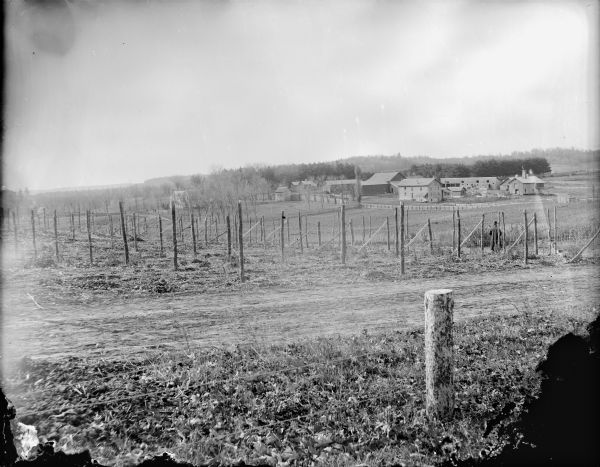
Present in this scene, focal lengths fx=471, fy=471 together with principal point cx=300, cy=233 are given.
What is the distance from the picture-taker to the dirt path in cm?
860

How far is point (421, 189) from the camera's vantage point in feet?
108

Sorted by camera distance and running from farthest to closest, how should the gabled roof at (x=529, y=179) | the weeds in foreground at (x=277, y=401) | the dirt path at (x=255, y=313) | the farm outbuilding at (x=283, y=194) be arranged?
the farm outbuilding at (x=283, y=194)
the gabled roof at (x=529, y=179)
the dirt path at (x=255, y=313)
the weeds in foreground at (x=277, y=401)

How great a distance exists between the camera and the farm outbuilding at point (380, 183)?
111 ft

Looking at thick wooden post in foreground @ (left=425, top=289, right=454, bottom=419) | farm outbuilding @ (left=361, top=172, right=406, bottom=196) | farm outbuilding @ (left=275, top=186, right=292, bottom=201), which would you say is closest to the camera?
thick wooden post in foreground @ (left=425, top=289, right=454, bottom=419)

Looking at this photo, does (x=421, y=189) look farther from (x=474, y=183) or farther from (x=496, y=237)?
(x=496, y=237)

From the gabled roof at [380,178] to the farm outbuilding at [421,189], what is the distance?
30.8 inches

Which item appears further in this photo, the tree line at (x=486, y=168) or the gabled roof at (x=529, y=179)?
the gabled roof at (x=529, y=179)

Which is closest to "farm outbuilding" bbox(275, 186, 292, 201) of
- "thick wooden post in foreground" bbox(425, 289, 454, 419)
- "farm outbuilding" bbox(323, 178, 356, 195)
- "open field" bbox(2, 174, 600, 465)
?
"farm outbuilding" bbox(323, 178, 356, 195)

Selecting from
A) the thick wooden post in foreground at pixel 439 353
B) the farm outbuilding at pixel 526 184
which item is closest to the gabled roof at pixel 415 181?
the farm outbuilding at pixel 526 184

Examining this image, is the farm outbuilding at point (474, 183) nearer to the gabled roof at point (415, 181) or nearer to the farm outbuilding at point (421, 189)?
the farm outbuilding at point (421, 189)

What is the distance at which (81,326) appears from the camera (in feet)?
32.2

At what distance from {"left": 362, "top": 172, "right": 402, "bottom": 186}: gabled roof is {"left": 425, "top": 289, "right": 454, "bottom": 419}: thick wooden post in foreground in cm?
2835

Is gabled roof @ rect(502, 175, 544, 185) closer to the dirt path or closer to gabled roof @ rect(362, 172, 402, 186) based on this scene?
the dirt path

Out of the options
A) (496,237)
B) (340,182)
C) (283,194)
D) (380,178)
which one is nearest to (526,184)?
(496,237)
